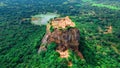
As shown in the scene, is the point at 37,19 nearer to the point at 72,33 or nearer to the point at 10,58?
the point at 10,58

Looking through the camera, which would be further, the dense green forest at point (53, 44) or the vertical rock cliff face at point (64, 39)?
the dense green forest at point (53, 44)

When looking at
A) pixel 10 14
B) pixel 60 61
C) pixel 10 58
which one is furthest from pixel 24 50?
pixel 10 14

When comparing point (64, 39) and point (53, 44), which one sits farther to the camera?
point (53, 44)

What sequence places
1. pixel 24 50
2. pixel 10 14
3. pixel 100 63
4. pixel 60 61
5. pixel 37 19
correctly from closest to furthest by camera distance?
1. pixel 60 61
2. pixel 100 63
3. pixel 24 50
4. pixel 37 19
5. pixel 10 14

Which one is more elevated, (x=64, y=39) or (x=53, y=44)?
(x=64, y=39)

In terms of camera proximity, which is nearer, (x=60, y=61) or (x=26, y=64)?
(x=60, y=61)

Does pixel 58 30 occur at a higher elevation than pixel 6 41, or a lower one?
higher

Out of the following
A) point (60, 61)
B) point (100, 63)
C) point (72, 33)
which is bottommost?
point (100, 63)

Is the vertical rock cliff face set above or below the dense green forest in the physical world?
above

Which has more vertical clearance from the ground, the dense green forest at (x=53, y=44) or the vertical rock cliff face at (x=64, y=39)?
the vertical rock cliff face at (x=64, y=39)

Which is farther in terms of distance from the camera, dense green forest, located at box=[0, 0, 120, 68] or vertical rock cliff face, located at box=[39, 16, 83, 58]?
dense green forest, located at box=[0, 0, 120, 68]

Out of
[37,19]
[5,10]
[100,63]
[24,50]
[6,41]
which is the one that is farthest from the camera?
[5,10]
